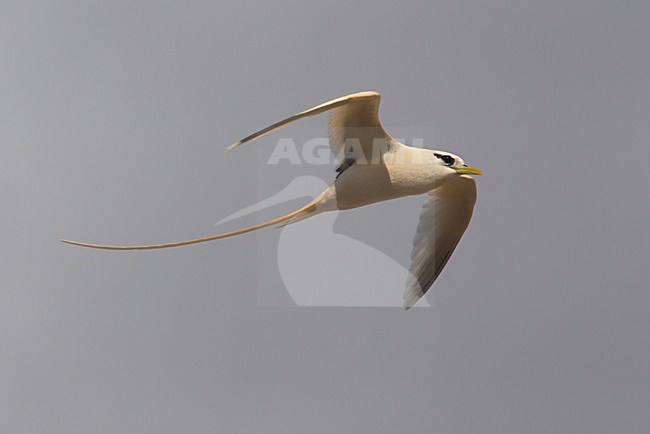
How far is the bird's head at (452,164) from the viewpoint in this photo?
13.3 m

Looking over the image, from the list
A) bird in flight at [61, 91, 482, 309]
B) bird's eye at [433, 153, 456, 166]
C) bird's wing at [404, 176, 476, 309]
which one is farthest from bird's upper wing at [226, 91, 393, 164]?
bird's wing at [404, 176, 476, 309]

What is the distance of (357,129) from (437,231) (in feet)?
8.26

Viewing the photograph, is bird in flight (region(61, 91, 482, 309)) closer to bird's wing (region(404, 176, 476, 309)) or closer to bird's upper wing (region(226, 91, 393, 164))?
bird's upper wing (region(226, 91, 393, 164))

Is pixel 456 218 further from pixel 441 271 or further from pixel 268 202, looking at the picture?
pixel 268 202

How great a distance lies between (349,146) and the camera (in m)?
13.4

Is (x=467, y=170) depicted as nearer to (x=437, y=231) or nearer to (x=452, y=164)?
(x=452, y=164)

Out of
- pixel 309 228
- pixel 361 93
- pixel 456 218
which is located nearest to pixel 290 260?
pixel 309 228

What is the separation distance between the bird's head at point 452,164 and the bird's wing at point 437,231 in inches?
33.7

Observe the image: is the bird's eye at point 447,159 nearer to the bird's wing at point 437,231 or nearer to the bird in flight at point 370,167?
the bird in flight at point 370,167

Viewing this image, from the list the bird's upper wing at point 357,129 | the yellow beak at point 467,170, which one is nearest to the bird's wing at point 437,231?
the yellow beak at point 467,170

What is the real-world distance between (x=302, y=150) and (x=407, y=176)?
186 cm

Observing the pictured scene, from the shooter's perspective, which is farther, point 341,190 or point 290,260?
point 290,260

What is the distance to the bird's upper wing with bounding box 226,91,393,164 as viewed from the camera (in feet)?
41.4

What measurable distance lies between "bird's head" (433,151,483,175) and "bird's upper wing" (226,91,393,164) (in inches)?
28.4
